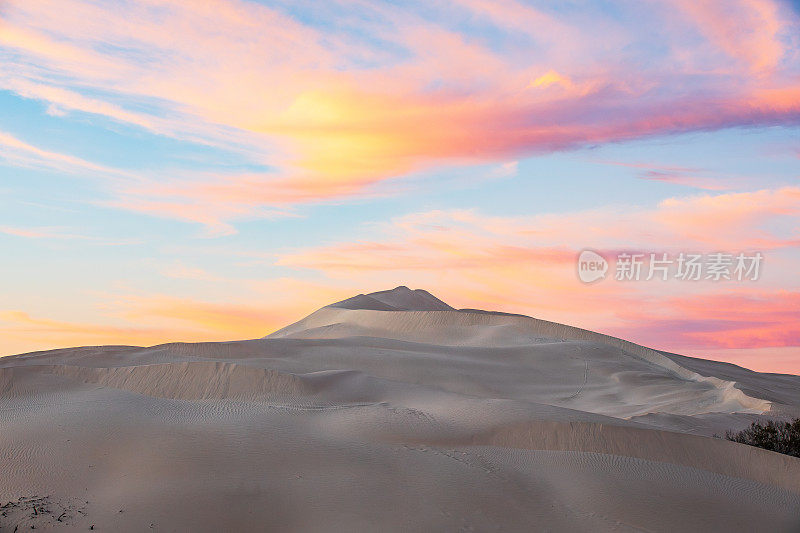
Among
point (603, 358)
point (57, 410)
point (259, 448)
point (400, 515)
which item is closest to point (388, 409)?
point (259, 448)

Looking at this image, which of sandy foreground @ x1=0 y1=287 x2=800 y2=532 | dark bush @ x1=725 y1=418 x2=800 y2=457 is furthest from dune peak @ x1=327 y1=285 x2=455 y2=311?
dark bush @ x1=725 y1=418 x2=800 y2=457

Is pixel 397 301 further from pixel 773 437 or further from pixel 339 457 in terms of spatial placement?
pixel 339 457

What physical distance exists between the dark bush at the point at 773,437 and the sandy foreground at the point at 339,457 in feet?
1.45

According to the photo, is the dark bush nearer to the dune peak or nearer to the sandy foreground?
the sandy foreground

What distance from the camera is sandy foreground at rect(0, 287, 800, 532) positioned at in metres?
5.44

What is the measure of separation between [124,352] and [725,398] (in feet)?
27.4

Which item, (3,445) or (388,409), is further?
(388,409)

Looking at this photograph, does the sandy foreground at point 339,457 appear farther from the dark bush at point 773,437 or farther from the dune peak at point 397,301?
the dune peak at point 397,301

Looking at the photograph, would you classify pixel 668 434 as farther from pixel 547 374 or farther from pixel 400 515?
pixel 547 374

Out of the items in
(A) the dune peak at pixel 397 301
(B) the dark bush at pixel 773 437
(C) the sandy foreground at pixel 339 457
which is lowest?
(C) the sandy foreground at pixel 339 457

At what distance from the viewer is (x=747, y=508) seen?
6199mm

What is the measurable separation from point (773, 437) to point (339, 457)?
4.91m

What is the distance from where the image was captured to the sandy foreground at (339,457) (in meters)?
5.44

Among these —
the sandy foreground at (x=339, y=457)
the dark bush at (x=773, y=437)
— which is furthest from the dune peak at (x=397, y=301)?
Result: the dark bush at (x=773, y=437)
